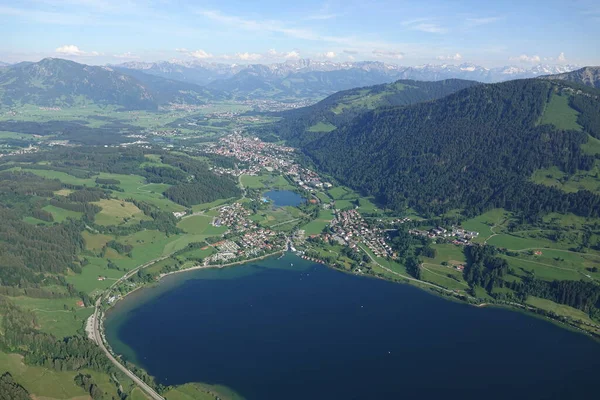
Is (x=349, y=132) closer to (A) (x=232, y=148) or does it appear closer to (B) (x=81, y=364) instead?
(A) (x=232, y=148)

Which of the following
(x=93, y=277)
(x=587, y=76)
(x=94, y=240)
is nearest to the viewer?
(x=93, y=277)

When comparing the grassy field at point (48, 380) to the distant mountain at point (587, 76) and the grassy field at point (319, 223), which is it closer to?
the grassy field at point (319, 223)

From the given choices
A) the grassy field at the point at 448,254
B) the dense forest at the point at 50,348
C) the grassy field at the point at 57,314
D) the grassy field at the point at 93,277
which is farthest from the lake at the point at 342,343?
the grassy field at the point at 448,254

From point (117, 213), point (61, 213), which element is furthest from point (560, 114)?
point (61, 213)

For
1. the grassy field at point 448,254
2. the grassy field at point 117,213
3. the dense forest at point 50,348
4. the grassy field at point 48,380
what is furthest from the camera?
the grassy field at point 117,213

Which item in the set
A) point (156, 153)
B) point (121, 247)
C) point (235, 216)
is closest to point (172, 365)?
point (121, 247)

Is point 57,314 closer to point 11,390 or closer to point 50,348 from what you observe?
point 50,348

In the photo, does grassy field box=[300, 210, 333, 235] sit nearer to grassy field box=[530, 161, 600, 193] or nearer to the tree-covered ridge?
the tree-covered ridge
